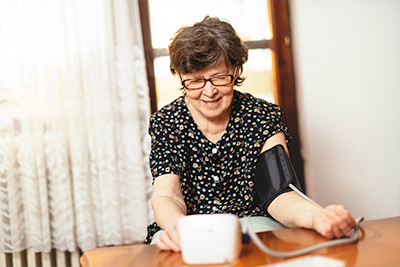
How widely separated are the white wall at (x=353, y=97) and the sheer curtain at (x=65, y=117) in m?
0.85

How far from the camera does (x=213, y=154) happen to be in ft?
4.07

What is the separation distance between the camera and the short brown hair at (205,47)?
1.14m

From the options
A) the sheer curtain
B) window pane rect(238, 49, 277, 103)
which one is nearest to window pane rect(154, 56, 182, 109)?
the sheer curtain

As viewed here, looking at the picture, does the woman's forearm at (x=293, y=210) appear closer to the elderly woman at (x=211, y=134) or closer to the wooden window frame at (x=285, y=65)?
the elderly woman at (x=211, y=134)

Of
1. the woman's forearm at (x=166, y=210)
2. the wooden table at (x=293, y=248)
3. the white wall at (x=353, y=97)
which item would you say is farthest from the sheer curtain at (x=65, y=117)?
the wooden table at (x=293, y=248)

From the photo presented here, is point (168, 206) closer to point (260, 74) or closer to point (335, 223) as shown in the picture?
point (335, 223)

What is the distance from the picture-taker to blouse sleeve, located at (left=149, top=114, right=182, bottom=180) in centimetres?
116

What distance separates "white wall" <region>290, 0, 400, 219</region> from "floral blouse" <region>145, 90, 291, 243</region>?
28.3 inches

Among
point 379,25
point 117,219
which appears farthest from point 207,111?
point 379,25

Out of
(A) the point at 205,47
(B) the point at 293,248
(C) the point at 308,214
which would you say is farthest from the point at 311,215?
(A) the point at 205,47

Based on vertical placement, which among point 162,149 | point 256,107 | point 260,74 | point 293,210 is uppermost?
point 260,74

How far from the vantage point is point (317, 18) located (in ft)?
6.07

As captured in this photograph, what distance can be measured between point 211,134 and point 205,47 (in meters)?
0.30

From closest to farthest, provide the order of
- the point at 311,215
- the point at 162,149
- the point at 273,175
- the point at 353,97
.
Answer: the point at 311,215
the point at 273,175
the point at 162,149
the point at 353,97
